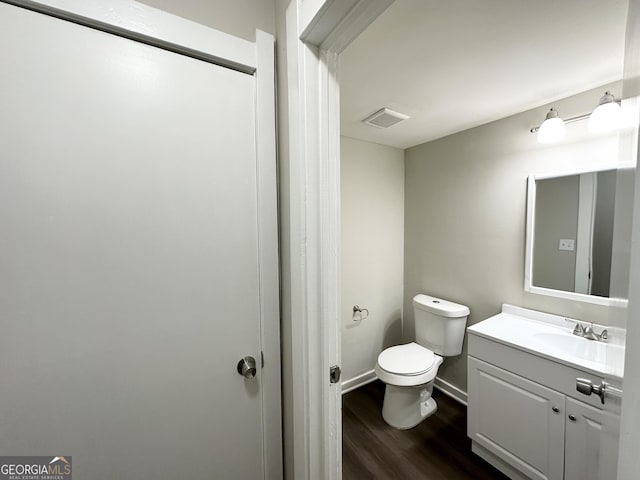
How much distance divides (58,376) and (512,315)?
2.30 metres

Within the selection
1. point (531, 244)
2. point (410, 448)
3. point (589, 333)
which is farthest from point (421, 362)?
point (531, 244)

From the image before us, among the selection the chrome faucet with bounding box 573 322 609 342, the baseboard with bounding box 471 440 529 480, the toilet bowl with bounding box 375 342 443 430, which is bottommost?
the baseboard with bounding box 471 440 529 480

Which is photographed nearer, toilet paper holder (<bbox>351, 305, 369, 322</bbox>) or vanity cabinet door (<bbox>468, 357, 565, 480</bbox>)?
vanity cabinet door (<bbox>468, 357, 565, 480</bbox>)

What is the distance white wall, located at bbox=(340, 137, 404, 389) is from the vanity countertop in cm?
91

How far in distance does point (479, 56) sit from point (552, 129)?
0.70 m

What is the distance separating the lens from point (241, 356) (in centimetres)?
85

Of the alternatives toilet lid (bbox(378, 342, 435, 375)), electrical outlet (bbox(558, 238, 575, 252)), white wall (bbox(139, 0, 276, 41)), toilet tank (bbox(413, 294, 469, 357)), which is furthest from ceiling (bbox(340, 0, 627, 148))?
toilet lid (bbox(378, 342, 435, 375))

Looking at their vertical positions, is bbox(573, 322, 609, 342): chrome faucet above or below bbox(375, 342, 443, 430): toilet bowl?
above

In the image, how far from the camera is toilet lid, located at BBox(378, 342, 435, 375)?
181 centimetres

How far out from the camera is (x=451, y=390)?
2.21 m

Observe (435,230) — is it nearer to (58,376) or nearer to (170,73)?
(170,73)

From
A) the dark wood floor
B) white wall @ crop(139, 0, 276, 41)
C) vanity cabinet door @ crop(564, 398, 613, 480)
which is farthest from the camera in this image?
the dark wood floor

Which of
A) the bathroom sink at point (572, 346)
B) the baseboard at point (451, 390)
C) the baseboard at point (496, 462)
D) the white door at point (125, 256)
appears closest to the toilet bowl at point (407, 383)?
the baseboard at point (451, 390)

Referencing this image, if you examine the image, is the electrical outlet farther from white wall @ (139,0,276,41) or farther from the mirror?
white wall @ (139,0,276,41)
